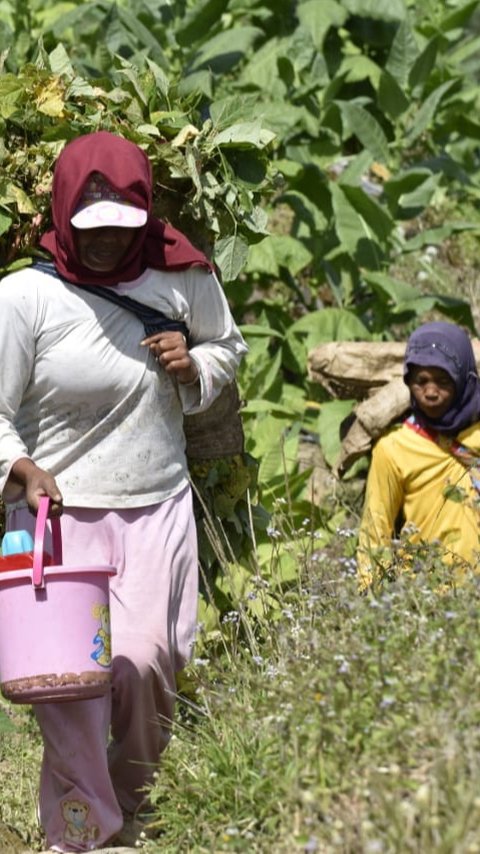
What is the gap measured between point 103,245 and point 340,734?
150 centimetres

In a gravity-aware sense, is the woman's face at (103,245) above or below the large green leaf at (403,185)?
below

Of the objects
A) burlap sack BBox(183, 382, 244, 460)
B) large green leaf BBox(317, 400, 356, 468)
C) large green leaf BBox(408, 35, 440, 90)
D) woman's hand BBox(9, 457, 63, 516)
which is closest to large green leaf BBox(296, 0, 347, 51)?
large green leaf BBox(408, 35, 440, 90)

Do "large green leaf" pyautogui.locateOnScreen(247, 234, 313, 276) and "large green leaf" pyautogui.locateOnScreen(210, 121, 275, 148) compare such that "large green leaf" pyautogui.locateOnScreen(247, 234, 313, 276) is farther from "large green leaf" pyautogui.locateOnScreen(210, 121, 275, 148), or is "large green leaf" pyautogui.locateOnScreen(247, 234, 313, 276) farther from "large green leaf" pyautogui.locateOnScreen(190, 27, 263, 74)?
"large green leaf" pyautogui.locateOnScreen(210, 121, 275, 148)

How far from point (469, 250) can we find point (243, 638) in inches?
193

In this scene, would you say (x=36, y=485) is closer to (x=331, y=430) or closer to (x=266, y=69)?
(x=331, y=430)

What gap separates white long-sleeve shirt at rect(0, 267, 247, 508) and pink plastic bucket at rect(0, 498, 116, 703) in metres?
0.31

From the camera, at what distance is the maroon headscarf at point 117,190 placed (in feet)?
13.3

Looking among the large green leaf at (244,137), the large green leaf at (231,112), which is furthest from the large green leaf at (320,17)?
the large green leaf at (244,137)

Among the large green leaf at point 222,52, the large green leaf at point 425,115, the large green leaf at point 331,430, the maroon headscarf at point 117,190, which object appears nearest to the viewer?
the maroon headscarf at point 117,190

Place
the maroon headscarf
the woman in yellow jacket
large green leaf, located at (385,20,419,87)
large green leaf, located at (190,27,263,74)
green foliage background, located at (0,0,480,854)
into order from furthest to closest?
large green leaf, located at (385,20,419,87) < large green leaf, located at (190,27,263,74) < the woman in yellow jacket < the maroon headscarf < green foliage background, located at (0,0,480,854)

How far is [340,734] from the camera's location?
123 inches

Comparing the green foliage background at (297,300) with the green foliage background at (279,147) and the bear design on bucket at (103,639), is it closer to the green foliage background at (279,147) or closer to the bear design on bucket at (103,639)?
the green foliage background at (279,147)

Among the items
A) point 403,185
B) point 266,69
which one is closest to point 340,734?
point 403,185

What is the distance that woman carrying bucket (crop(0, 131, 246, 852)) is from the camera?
4.08 meters
